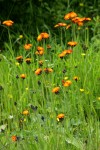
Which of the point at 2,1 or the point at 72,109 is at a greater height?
the point at 2,1

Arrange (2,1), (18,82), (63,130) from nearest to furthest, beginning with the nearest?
(63,130) → (18,82) → (2,1)

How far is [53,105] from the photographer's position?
302 centimetres

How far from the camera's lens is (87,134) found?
304 centimetres

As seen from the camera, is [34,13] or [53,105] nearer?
[53,105]

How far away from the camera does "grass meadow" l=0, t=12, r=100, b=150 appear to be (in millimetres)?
2871

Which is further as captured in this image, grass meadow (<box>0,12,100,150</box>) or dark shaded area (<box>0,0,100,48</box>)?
dark shaded area (<box>0,0,100,48</box>)

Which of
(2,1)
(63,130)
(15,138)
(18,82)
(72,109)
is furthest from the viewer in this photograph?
(2,1)

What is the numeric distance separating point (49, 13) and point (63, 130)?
9.95 feet

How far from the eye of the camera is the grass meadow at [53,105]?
2871 mm

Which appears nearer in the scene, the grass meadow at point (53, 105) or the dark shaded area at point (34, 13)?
the grass meadow at point (53, 105)

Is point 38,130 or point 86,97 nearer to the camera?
point 38,130

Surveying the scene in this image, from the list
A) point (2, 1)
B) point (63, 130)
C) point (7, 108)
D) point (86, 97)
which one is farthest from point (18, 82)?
point (2, 1)

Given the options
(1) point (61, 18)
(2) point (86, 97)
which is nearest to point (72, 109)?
(2) point (86, 97)

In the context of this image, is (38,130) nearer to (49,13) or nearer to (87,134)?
(87,134)
